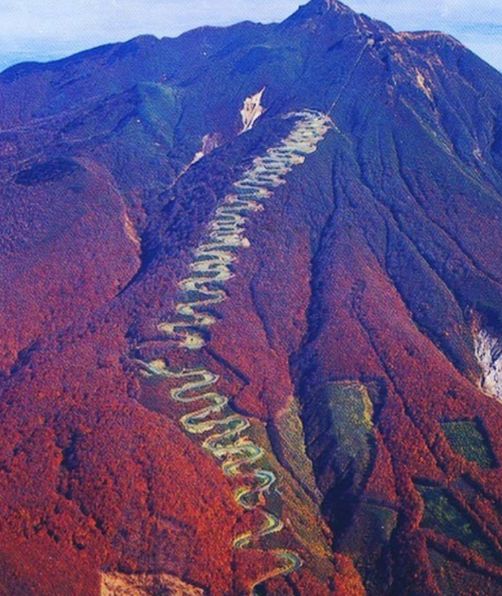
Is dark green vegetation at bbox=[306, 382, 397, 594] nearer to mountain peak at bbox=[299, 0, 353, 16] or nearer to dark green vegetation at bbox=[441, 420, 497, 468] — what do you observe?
dark green vegetation at bbox=[441, 420, 497, 468]

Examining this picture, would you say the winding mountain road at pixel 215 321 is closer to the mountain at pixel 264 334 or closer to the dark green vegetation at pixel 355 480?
the mountain at pixel 264 334

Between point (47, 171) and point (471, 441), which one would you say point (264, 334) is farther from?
point (47, 171)

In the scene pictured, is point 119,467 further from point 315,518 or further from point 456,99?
point 456,99

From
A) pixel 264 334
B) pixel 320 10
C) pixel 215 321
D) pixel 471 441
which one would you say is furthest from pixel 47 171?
pixel 320 10

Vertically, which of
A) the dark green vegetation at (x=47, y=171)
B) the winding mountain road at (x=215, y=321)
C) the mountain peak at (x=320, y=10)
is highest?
the mountain peak at (x=320, y=10)

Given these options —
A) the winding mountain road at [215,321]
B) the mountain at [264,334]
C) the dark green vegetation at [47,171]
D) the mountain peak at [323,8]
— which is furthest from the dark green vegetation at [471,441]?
the mountain peak at [323,8]

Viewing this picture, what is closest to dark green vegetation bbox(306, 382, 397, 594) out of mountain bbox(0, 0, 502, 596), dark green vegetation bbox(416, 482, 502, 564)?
mountain bbox(0, 0, 502, 596)
